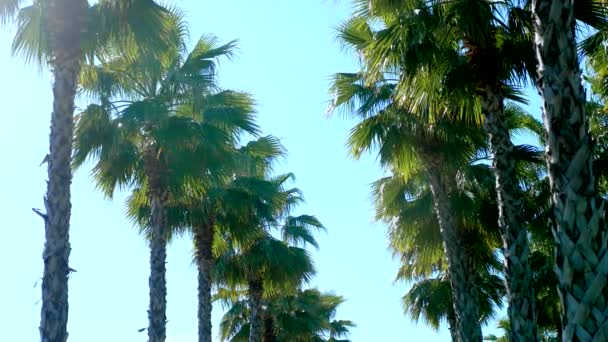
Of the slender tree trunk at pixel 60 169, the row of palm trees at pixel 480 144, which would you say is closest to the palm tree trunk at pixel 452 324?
the row of palm trees at pixel 480 144

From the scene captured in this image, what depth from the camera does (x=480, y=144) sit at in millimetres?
17312

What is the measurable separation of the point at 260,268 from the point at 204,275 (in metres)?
3.78

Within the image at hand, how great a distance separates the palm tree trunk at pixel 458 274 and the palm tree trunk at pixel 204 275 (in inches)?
299

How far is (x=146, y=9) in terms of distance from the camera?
13898mm

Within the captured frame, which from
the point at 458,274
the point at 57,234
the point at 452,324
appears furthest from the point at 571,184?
the point at 452,324

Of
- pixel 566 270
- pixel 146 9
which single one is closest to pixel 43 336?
pixel 146 9

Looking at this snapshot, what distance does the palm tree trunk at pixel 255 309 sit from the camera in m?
25.7

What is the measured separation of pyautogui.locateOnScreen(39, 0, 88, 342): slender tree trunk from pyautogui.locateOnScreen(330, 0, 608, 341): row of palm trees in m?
4.47

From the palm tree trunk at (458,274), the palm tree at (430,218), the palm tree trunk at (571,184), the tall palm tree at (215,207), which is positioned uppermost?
the tall palm tree at (215,207)

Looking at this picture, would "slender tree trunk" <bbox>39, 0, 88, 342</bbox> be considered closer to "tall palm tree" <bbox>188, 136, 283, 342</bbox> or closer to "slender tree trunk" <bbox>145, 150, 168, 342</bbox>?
"slender tree trunk" <bbox>145, 150, 168, 342</bbox>

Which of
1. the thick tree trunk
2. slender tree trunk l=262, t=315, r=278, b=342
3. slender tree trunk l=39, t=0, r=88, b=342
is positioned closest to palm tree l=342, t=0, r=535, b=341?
the thick tree trunk

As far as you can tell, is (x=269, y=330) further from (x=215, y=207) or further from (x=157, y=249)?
(x=157, y=249)

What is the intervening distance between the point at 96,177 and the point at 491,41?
9.33 metres

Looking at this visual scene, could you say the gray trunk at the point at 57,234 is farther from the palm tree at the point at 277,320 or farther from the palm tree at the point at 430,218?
the palm tree at the point at 277,320
